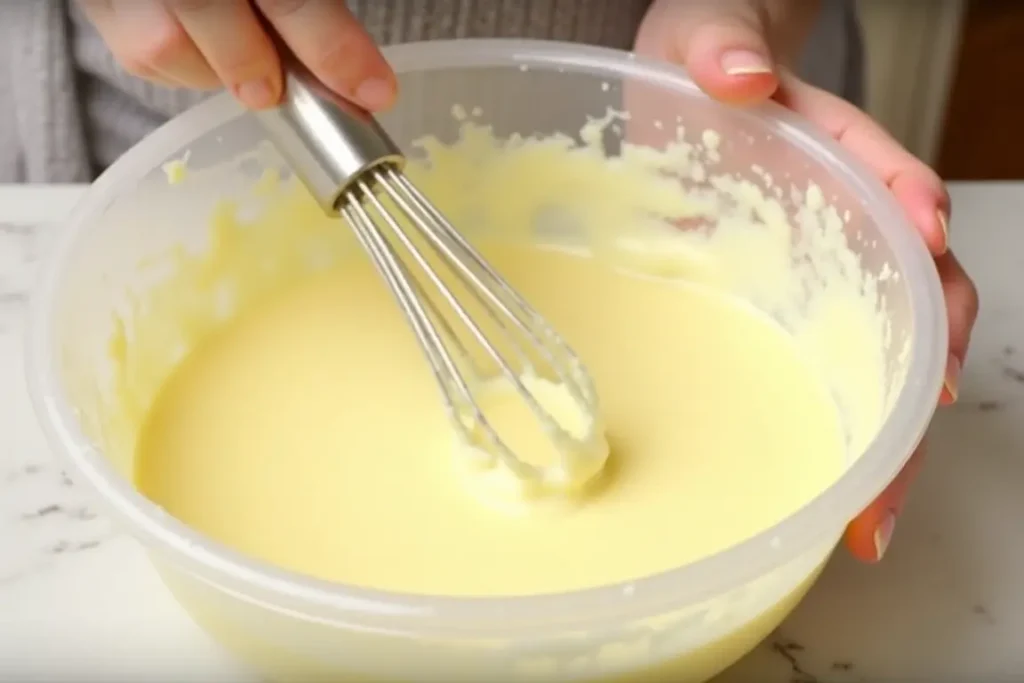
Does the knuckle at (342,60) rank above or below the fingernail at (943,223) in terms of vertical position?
above

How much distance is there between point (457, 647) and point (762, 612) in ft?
0.46

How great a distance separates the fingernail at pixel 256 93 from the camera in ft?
2.00

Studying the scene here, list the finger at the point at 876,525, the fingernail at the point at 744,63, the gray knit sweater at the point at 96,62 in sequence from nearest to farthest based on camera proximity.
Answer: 1. the finger at the point at 876,525
2. the fingernail at the point at 744,63
3. the gray knit sweater at the point at 96,62

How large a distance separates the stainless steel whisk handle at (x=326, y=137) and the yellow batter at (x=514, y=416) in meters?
0.11

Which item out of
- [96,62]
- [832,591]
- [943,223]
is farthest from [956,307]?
[96,62]

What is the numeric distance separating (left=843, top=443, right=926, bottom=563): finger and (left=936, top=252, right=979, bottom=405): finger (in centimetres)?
6

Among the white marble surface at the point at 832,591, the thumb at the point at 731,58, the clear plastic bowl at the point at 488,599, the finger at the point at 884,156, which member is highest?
the thumb at the point at 731,58

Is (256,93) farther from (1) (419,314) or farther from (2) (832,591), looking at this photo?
(2) (832,591)

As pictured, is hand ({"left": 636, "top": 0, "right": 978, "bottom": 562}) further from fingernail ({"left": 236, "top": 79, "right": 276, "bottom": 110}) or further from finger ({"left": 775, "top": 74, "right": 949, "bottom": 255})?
fingernail ({"left": 236, "top": 79, "right": 276, "bottom": 110})

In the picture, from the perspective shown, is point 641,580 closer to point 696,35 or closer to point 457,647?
point 457,647

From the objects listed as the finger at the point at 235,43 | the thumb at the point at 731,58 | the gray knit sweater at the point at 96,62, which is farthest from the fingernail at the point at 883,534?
the gray knit sweater at the point at 96,62

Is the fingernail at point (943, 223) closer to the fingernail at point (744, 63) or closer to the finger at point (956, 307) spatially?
the finger at point (956, 307)

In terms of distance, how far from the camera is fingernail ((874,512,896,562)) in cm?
→ 57

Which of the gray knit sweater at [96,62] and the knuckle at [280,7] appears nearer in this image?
the knuckle at [280,7]
